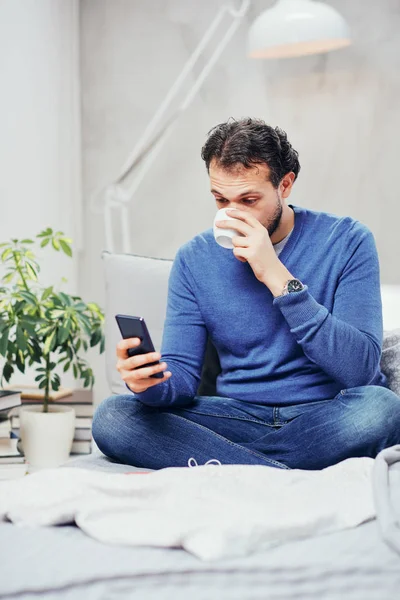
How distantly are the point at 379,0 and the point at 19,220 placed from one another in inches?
58.1

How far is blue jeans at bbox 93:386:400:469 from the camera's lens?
1536mm

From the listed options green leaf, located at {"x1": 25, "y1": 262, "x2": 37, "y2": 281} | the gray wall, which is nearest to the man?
green leaf, located at {"x1": 25, "y1": 262, "x2": 37, "y2": 281}

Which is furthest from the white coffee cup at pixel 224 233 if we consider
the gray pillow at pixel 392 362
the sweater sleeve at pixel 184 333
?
the gray pillow at pixel 392 362

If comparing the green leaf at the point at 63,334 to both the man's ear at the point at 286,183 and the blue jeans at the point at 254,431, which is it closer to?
the blue jeans at the point at 254,431

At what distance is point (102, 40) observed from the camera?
3262 mm

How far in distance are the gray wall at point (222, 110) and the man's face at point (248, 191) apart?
1413mm

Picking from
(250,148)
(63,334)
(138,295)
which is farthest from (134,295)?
(250,148)

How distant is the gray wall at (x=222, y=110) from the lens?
3035mm

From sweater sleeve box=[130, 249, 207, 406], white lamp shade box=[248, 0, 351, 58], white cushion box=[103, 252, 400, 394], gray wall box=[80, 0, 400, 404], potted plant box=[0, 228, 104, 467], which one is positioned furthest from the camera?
gray wall box=[80, 0, 400, 404]

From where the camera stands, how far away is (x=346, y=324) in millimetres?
1567

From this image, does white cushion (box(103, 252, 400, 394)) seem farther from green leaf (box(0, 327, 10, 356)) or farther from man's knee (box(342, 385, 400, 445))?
man's knee (box(342, 385, 400, 445))

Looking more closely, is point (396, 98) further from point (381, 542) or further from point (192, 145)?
point (381, 542)

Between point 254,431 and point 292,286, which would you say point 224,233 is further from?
point 254,431

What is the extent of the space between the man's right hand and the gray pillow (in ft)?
1.85
